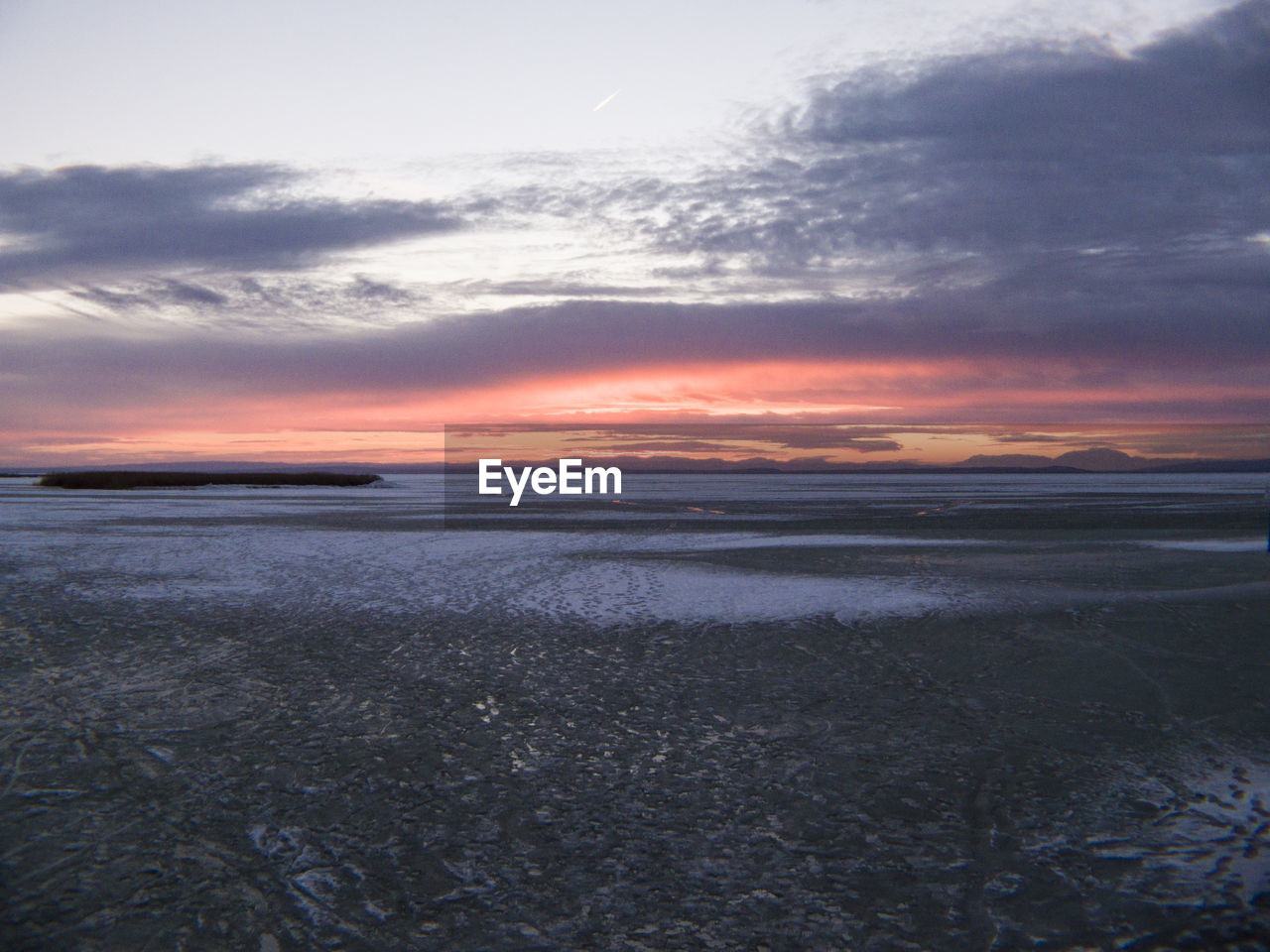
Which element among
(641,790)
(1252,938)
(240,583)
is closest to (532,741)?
(641,790)

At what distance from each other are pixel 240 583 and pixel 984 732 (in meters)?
13.2

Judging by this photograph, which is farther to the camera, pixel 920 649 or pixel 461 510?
pixel 461 510

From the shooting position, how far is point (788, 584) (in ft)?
52.6

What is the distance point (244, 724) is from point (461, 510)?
33.4 m

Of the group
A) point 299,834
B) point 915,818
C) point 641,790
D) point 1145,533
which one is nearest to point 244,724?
point 299,834

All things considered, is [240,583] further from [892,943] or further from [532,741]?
[892,943]

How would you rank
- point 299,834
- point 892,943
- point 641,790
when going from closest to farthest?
point 892,943, point 299,834, point 641,790

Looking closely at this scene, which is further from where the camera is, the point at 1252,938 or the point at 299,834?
the point at 299,834

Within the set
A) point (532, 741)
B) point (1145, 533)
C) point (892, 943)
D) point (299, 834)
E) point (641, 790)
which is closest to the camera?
point (892, 943)

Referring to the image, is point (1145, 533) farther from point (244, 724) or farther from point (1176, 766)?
point (244, 724)

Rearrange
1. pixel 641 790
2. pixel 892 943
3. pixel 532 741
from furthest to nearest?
pixel 532 741 < pixel 641 790 < pixel 892 943

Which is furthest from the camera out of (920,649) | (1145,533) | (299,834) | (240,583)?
(1145,533)

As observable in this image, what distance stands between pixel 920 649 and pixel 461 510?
32206 millimetres

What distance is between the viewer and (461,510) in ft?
133
